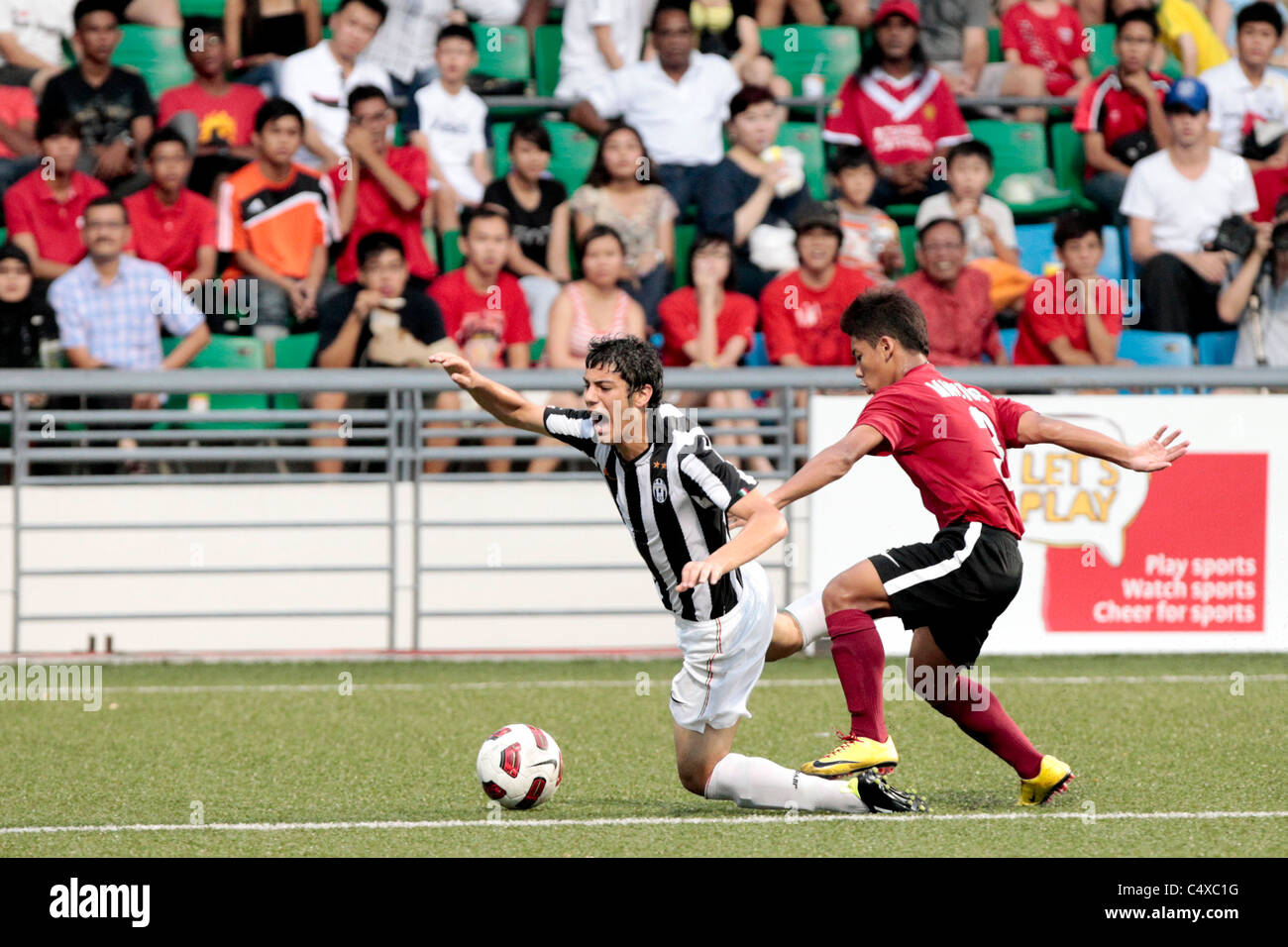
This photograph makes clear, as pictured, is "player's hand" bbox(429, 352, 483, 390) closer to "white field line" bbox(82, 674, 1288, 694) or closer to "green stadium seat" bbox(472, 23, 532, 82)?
"white field line" bbox(82, 674, 1288, 694)

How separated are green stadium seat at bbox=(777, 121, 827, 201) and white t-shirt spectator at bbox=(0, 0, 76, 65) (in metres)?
4.88

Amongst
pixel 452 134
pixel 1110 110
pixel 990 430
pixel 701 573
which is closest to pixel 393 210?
pixel 452 134

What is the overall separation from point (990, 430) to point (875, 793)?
1220 millimetres

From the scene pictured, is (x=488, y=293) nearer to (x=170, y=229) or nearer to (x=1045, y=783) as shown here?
(x=170, y=229)

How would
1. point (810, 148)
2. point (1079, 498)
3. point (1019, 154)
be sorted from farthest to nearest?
point (1019, 154) < point (810, 148) < point (1079, 498)

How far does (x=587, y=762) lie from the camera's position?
660 centimetres

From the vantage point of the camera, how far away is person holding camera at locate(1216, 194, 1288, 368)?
11422 millimetres

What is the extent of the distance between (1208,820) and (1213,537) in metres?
4.41

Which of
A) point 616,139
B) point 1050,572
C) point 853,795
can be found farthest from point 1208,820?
point 616,139

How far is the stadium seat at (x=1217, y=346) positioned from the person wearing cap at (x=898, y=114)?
202 centimetres

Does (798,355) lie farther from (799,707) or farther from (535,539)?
(799,707)

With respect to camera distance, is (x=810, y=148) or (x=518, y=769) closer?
(x=518, y=769)

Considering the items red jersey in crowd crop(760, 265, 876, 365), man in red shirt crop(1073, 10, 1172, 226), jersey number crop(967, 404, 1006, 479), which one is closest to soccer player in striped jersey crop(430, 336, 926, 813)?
jersey number crop(967, 404, 1006, 479)
